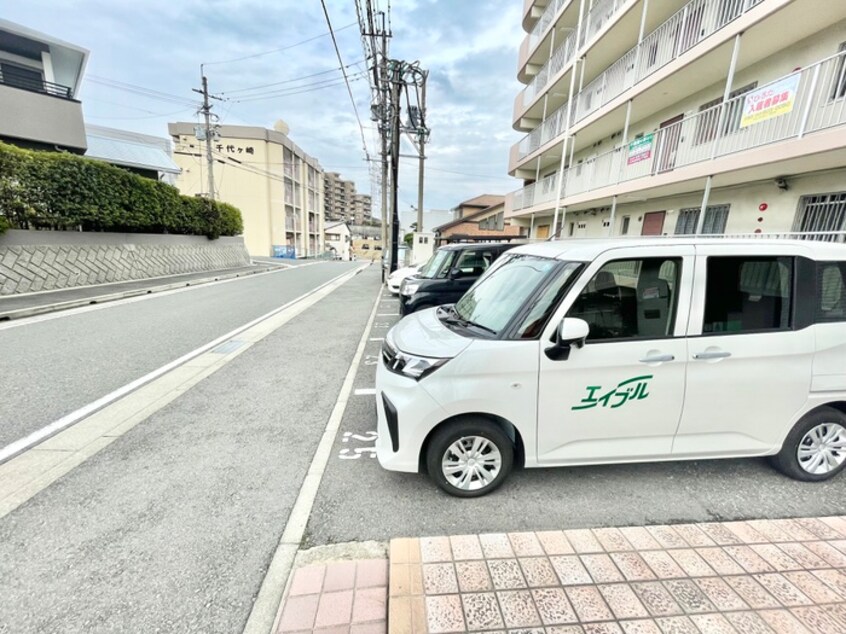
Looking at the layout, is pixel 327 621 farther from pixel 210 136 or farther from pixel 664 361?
pixel 210 136

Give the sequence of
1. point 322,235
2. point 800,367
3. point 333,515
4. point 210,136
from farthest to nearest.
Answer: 1. point 322,235
2. point 210,136
3. point 800,367
4. point 333,515

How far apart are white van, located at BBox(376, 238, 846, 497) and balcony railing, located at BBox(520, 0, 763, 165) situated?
7.76m

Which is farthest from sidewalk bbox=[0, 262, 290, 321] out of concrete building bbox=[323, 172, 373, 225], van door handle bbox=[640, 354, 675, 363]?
concrete building bbox=[323, 172, 373, 225]

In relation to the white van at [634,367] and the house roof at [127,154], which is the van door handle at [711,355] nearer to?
the white van at [634,367]

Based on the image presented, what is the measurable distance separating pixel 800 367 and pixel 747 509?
1.05 m

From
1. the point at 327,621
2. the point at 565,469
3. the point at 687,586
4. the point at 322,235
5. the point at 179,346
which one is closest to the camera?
the point at 327,621

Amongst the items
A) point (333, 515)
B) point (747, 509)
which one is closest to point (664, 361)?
point (747, 509)

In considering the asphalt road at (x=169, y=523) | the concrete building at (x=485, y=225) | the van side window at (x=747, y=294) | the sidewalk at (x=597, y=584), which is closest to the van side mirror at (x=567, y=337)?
the van side window at (x=747, y=294)

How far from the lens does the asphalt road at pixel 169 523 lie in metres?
1.71

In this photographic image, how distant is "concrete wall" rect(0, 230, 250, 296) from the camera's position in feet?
32.1

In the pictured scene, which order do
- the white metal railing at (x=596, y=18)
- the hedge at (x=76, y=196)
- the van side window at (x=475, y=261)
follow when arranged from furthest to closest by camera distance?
the white metal railing at (x=596, y=18) < the hedge at (x=76, y=196) < the van side window at (x=475, y=261)

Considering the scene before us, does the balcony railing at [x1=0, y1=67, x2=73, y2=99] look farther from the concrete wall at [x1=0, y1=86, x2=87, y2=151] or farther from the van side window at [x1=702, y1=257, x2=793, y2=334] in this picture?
the van side window at [x1=702, y1=257, x2=793, y2=334]

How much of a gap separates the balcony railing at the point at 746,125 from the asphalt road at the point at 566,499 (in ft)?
19.9

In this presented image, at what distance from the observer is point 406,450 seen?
8.09ft
